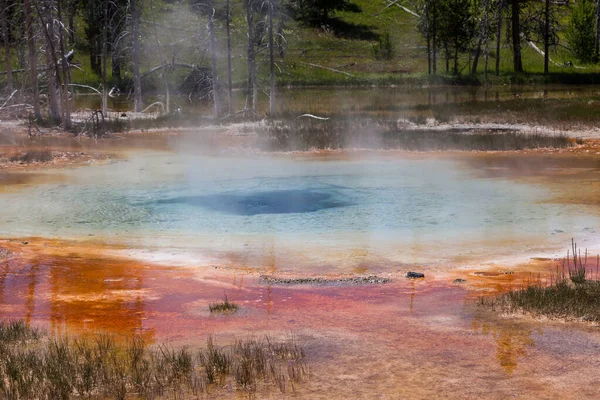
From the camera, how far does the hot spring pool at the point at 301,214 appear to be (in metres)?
12.9

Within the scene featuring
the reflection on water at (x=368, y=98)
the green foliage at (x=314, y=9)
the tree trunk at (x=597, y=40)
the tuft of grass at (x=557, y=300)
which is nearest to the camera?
the tuft of grass at (x=557, y=300)

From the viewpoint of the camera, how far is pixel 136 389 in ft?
22.6

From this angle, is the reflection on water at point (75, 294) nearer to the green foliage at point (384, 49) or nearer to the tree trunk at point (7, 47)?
the tree trunk at point (7, 47)

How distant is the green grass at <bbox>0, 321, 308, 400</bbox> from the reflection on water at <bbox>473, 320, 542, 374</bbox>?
1.81 m

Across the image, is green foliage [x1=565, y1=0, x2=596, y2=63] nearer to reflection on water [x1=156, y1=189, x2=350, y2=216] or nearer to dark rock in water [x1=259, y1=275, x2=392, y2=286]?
reflection on water [x1=156, y1=189, x2=350, y2=216]

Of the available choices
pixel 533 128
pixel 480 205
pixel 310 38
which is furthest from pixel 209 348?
pixel 310 38

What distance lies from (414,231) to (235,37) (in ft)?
163

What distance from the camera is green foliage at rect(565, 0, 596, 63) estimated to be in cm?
6806

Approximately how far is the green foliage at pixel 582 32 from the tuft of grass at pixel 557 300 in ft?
206

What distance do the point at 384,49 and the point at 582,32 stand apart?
1667cm

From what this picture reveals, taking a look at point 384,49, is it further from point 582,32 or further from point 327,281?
point 327,281

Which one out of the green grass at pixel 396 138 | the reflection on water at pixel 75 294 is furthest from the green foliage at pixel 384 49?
the reflection on water at pixel 75 294

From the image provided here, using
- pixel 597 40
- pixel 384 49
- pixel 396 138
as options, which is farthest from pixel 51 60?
pixel 597 40

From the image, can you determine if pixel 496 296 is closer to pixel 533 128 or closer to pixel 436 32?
pixel 533 128
